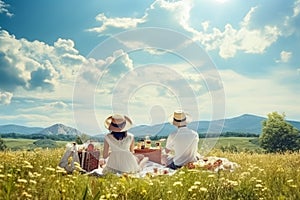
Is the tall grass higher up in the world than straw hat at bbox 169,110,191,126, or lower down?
lower down

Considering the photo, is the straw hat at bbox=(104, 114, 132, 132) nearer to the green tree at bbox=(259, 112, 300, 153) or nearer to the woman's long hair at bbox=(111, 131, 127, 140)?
the woman's long hair at bbox=(111, 131, 127, 140)

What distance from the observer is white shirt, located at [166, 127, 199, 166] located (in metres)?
11.1

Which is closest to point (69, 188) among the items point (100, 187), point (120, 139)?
point (100, 187)

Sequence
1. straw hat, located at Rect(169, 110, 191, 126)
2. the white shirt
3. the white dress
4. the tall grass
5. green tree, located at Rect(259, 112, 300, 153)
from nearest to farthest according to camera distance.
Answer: the tall grass, the white dress, the white shirt, straw hat, located at Rect(169, 110, 191, 126), green tree, located at Rect(259, 112, 300, 153)

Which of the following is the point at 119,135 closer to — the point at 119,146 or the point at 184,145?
the point at 119,146

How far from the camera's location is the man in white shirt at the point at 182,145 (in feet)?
36.4

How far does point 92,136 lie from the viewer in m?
10.2

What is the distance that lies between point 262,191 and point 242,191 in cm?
24

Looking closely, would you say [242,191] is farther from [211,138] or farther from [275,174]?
[211,138]

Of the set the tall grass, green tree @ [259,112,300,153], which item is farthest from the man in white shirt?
green tree @ [259,112,300,153]

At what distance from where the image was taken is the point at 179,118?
37.8ft

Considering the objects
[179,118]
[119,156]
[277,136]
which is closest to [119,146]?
[119,156]

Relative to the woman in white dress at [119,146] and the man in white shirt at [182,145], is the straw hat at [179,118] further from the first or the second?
the woman in white dress at [119,146]

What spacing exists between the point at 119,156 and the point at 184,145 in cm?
209
